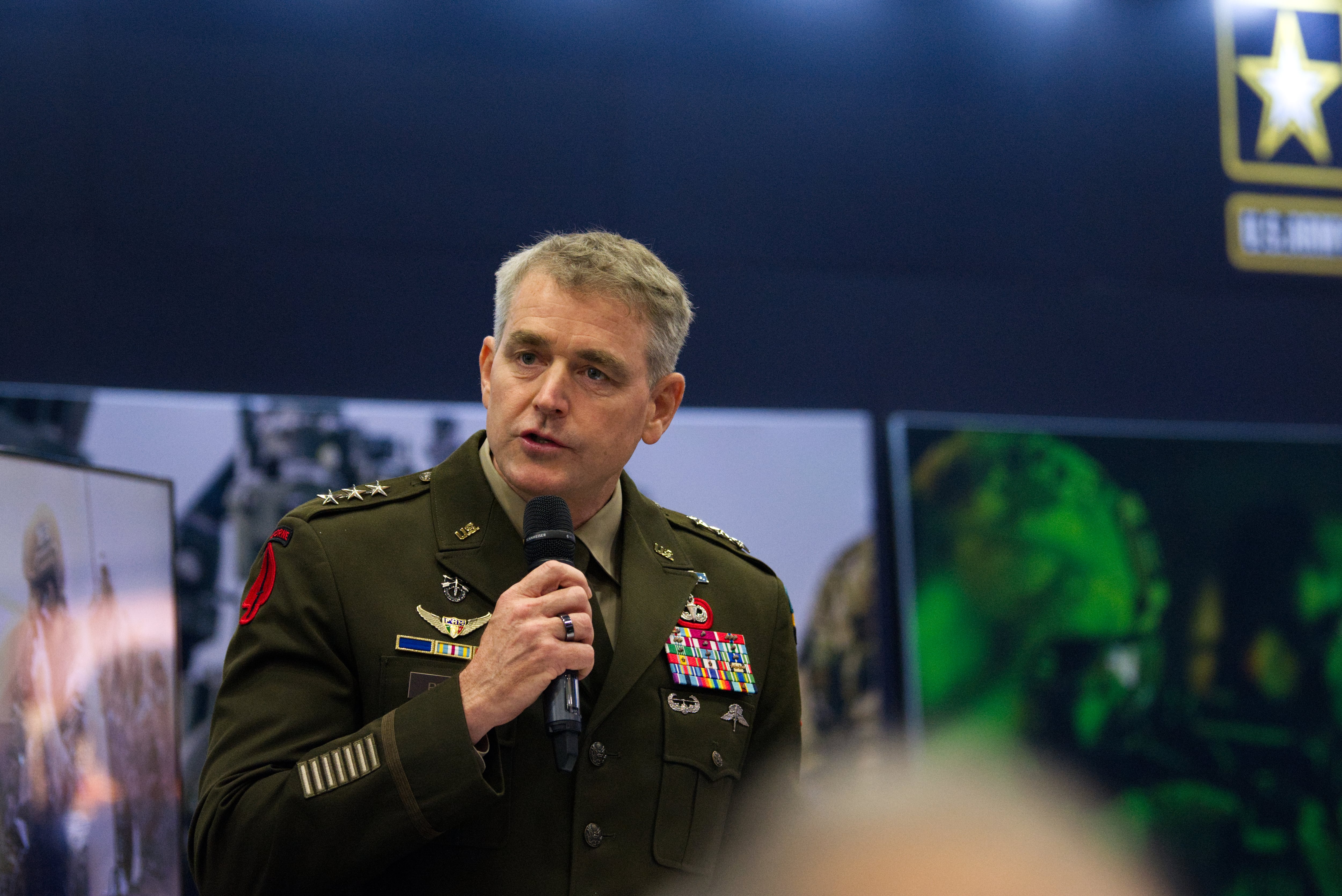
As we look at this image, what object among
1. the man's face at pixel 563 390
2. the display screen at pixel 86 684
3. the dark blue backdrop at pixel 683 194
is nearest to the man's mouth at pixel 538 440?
the man's face at pixel 563 390

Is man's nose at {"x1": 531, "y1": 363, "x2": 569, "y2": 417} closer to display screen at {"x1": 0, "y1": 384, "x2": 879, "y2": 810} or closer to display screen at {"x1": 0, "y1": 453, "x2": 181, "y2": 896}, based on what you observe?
display screen at {"x1": 0, "y1": 453, "x2": 181, "y2": 896}

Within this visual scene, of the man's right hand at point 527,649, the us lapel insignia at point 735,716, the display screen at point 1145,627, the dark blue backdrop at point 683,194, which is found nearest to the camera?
the man's right hand at point 527,649

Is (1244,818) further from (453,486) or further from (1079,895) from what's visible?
(1079,895)

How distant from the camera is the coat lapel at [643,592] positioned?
5.84 feet

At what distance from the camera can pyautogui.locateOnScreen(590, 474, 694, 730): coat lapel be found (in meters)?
1.78

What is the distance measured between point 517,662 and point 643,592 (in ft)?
1.48

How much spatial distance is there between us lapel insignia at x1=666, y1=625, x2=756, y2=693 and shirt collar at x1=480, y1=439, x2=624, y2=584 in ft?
0.48

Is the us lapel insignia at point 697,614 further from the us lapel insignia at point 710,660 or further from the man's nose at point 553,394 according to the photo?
the man's nose at point 553,394

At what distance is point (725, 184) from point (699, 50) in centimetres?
46

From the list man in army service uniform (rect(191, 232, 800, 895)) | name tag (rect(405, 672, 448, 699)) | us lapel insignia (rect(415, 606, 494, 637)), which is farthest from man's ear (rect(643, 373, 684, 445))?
name tag (rect(405, 672, 448, 699))

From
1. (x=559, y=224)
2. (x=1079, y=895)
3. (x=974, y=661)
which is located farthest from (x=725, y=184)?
(x=1079, y=895)

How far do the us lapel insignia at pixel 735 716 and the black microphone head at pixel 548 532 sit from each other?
41 cm

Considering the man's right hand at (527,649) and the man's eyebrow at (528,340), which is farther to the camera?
the man's eyebrow at (528,340)

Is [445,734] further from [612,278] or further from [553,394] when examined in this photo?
[612,278]
